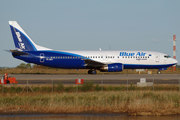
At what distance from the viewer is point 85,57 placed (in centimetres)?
4309

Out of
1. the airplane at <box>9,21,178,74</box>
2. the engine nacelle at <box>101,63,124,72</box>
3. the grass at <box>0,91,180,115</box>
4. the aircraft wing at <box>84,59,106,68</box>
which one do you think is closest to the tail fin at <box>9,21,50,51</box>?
the airplane at <box>9,21,178,74</box>

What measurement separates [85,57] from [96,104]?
26759mm

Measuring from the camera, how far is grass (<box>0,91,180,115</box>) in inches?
601

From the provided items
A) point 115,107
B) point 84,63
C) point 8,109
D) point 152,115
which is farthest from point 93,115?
point 84,63

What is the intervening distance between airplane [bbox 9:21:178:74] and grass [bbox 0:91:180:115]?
24217 mm

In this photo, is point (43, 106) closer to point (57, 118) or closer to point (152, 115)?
point (57, 118)

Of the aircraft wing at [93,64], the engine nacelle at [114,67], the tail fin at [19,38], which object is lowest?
the engine nacelle at [114,67]

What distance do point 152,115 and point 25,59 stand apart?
32640 mm

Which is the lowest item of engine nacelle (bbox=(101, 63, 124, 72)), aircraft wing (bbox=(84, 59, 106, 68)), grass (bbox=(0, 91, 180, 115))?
grass (bbox=(0, 91, 180, 115))

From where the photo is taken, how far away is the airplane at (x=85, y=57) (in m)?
42.9

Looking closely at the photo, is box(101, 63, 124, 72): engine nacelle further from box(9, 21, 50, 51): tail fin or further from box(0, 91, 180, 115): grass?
box(0, 91, 180, 115): grass

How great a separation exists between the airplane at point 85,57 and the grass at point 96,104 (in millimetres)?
24217

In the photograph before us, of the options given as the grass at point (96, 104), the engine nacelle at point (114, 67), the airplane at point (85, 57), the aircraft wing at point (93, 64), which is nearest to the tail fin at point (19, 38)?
the airplane at point (85, 57)

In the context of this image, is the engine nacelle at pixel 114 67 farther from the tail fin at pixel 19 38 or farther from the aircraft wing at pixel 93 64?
the tail fin at pixel 19 38
